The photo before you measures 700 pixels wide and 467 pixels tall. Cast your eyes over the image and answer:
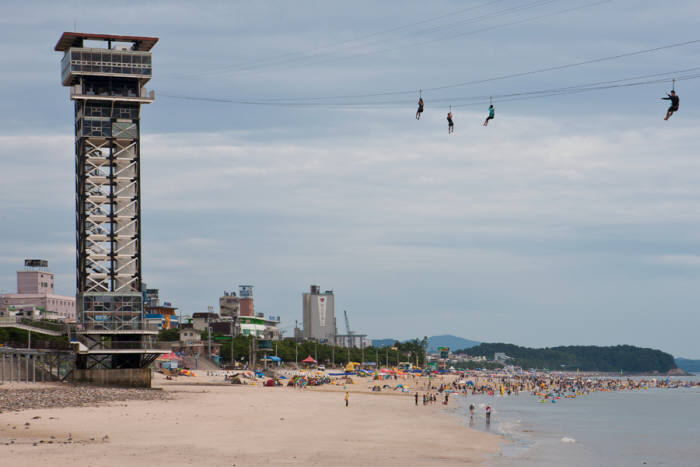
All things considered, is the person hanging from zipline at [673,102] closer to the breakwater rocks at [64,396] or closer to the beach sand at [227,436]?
the beach sand at [227,436]

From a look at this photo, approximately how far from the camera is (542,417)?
8744 centimetres

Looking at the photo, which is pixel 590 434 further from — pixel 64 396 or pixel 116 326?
pixel 116 326

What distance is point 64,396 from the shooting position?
66.6m

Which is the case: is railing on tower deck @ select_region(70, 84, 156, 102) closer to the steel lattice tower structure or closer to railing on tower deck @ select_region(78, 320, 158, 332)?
the steel lattice tower structure

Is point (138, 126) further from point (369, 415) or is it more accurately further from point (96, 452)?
point (96, 452)

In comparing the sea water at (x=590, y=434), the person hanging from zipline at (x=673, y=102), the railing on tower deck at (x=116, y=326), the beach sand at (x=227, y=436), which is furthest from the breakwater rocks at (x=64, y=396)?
the person hanging from zipline at (x=673, y=102)

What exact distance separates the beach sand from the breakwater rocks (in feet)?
5.87

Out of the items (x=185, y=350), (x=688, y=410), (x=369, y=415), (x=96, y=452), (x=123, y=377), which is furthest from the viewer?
(x=185, y=350)

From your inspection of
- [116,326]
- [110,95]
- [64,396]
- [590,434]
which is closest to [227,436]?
[64,396]

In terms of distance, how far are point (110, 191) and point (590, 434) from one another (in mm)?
52158

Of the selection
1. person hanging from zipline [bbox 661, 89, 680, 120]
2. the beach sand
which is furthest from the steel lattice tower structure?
person hanging from zipline [bbox 661, 89, 680, 120]

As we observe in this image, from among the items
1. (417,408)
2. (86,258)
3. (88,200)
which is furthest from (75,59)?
(417,408)

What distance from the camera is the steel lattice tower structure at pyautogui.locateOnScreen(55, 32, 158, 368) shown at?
85500 mm

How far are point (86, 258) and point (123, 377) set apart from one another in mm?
12670
